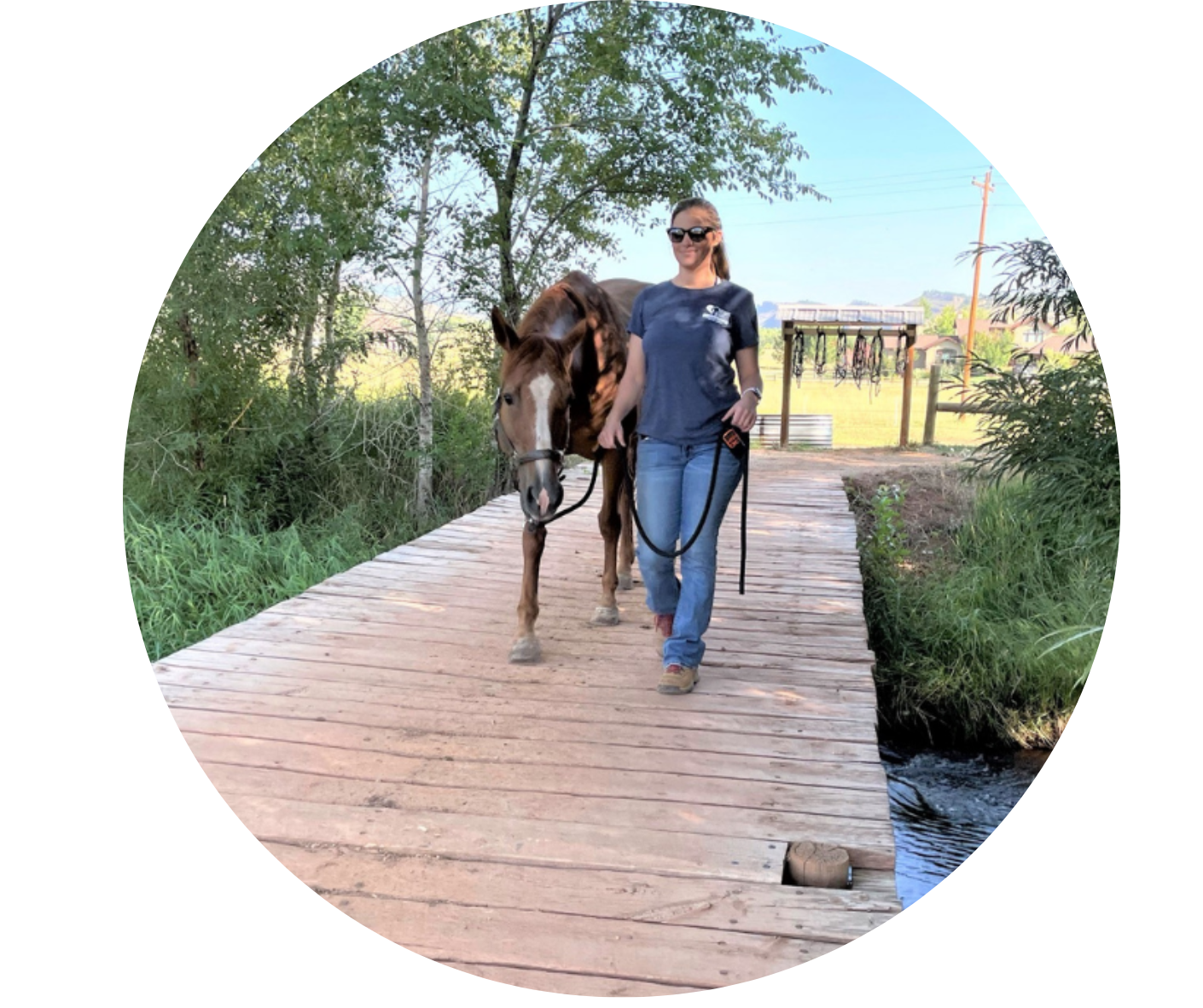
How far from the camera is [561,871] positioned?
2.41m

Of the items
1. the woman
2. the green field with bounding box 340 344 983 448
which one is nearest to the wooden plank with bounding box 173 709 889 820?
the woman

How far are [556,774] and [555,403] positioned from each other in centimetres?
133

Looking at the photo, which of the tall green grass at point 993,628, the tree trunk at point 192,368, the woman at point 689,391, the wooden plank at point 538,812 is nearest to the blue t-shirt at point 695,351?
the woman at point 689,391

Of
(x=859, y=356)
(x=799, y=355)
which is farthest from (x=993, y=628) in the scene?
(x=799, y=355)

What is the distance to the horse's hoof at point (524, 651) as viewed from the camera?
3959 mm

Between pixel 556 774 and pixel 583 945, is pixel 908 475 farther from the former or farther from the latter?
pixel 583 945

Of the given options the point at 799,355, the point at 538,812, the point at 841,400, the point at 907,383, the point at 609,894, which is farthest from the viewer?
the point at 841,400

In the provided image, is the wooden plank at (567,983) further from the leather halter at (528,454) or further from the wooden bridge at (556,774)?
the leather halter at (528,454)

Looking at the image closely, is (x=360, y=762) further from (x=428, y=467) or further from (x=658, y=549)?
(x=428, y=467)

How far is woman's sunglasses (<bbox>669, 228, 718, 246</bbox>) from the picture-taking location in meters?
3.25

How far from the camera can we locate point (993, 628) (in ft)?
21.0

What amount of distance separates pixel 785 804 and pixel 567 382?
171 cm

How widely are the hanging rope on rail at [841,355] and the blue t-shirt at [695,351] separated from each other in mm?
8518

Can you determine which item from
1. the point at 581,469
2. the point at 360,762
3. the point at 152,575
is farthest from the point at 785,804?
the point at 581,469
